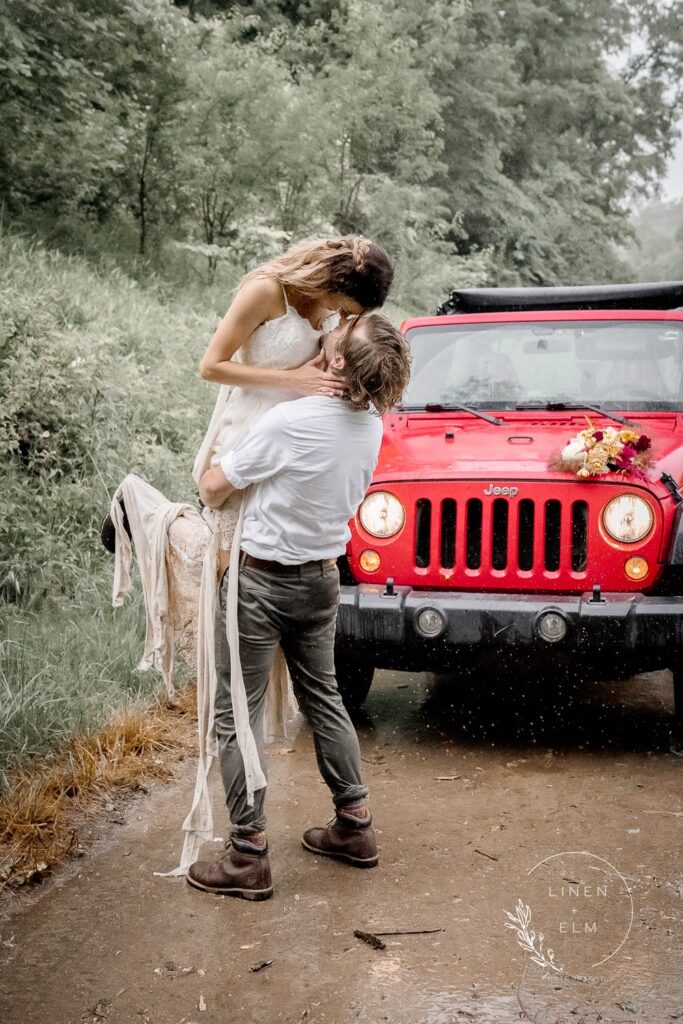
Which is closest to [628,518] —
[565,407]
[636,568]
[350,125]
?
[636,568]

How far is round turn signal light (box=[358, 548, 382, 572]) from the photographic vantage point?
4.71m

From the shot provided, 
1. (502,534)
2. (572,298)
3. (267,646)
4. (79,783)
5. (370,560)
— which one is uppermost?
(572,298)

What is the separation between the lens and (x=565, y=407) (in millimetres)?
5316

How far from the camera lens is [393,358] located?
322 centimetres

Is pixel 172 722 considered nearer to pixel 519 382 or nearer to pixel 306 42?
pixel 519 382

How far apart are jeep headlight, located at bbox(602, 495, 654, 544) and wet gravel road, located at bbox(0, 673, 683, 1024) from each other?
105 centimetres

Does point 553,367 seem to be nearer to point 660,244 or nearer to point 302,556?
point 302,556

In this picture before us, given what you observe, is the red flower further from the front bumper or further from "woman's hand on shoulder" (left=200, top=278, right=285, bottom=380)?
"woman's hand on shoulder" (left=200, top=278, right=285, bottom=380)

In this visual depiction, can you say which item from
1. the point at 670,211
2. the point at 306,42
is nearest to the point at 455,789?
the point at 306,42

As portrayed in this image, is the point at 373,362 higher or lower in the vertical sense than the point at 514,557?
higher

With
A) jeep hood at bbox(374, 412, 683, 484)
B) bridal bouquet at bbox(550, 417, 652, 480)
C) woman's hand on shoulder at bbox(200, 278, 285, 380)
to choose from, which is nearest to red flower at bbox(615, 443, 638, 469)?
bridal bouquet at bbox(550, 417, 652, 480)

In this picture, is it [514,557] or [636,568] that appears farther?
[514,557]

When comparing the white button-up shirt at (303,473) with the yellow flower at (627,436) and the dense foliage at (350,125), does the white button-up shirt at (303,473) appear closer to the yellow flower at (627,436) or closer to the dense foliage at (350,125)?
the yellow flower at (627,436)

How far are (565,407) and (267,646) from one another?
250 cm
